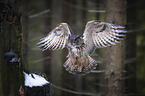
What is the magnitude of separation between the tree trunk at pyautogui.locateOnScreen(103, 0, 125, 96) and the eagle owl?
770mm

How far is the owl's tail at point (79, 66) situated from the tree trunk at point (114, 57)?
3.04ft

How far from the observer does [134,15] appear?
791 centimetres

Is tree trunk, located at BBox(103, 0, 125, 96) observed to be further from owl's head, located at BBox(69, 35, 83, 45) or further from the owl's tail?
owl's head, located at BBox(69, 35, 83, 45)

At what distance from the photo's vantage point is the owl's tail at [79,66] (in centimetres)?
309

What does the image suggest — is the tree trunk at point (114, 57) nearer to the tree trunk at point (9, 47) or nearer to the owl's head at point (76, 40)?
the owl's head at point (76, 40)

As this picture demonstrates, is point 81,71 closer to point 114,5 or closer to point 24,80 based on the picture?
point 24,80

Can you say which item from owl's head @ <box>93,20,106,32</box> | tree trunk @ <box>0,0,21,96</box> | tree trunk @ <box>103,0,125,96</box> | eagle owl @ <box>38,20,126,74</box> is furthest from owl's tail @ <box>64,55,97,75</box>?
tree trunk @ <box>0,0,21,96</box>

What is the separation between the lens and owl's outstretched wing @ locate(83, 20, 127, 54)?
2.91 m

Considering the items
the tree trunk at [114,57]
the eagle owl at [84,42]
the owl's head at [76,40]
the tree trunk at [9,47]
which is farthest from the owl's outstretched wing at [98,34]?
the tree trunk at [9,47]

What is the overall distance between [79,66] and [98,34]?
0.75 metres

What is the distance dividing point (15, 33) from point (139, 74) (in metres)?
9.16

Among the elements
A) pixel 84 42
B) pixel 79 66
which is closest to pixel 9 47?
pixel 84 42

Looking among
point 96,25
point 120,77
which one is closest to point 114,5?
point 96,25

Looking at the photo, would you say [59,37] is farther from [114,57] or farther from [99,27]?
[114,57]
